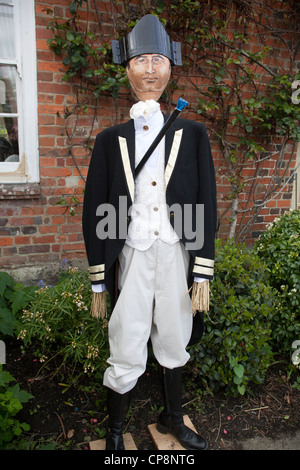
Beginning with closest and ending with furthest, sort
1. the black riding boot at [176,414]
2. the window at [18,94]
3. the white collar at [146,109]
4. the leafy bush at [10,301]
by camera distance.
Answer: the white collar at [146,109], the black riding boot at [176,414], the leafy bush at [10,301], the window at [18,94]

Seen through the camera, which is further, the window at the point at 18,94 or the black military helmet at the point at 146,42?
the window at the point at 18,94

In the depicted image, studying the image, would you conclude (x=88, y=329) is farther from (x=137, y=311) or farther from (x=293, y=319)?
(x=293, y=319)

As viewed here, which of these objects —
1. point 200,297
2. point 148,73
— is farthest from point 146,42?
point 200,297

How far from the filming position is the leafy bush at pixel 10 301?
2473mm

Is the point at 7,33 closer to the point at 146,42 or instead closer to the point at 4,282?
the point at 146,42

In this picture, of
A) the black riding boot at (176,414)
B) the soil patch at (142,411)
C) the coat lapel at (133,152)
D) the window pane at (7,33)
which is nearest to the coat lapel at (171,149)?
the coat lapel at (133,152)

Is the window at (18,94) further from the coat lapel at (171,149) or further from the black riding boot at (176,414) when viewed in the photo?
the black riding boot at (176,414)

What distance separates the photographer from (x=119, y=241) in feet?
5.50

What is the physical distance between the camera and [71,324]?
2.33 metres

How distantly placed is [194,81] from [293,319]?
7.70ft

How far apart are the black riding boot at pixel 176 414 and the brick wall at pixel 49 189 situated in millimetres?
1725

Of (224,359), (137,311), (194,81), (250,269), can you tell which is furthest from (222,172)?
(137,311)

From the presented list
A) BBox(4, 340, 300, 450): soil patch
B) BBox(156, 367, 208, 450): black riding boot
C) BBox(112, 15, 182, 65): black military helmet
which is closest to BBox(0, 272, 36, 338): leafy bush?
BBox(4, 340, 300, 450): soil patch

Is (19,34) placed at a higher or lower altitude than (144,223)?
higher
